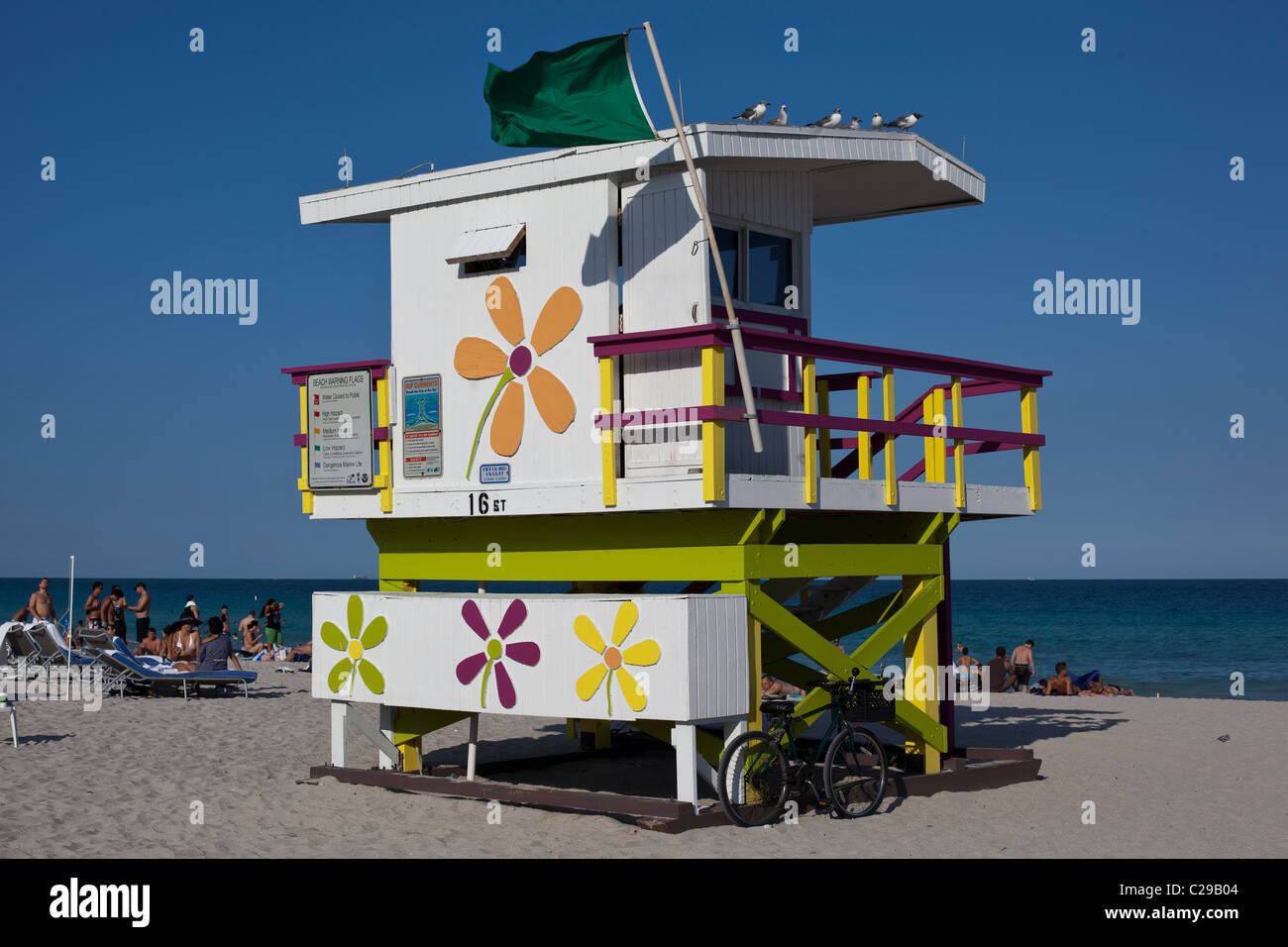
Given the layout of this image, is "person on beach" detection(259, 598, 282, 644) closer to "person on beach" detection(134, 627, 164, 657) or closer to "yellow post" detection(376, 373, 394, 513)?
"person on beach" detection(134, 627, 164, 657)

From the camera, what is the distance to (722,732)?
1138 centimetres

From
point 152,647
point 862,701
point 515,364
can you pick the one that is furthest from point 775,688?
point 515,364

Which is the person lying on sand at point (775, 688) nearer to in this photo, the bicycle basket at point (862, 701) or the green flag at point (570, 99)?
the bicycle basket at point (862, 701)

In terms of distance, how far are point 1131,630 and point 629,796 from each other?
74189mm

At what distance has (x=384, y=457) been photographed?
13.0m

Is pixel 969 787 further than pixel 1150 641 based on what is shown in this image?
No

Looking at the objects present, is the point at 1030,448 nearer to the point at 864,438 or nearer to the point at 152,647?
the point at 864,438

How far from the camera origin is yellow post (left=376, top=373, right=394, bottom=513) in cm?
1293

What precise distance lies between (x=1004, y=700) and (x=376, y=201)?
1579 cm

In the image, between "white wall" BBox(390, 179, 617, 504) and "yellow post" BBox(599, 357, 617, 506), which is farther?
"white wall" BBox(390, 179, 617, 504)

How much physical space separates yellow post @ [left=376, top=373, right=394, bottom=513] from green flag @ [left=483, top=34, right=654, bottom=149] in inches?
97.9

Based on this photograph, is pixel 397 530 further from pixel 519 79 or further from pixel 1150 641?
pixel 1150 641

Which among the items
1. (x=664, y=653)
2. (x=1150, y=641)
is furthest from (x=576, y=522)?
(x=1150, y=641)

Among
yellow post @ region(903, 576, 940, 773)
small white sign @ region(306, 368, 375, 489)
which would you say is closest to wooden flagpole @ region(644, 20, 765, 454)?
yellow post @ region(903, 576, 940, 773)
